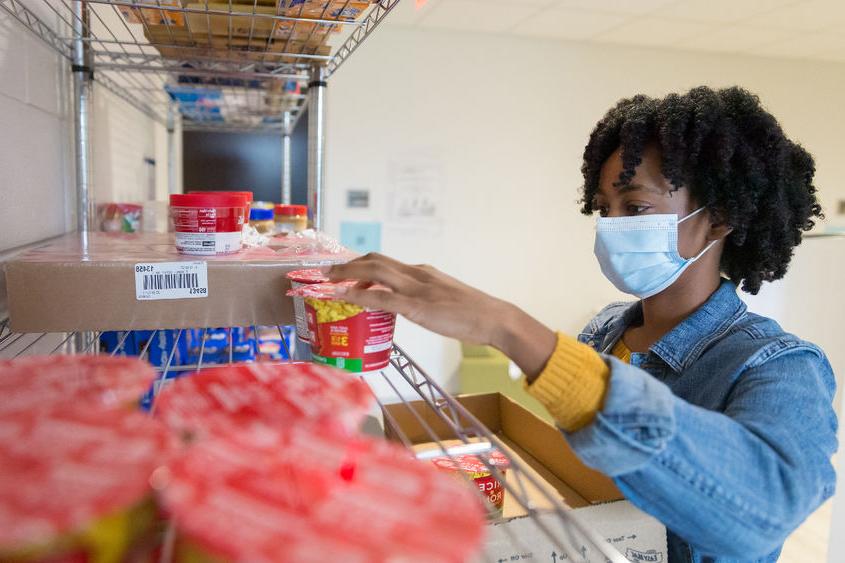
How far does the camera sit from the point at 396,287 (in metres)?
0.74

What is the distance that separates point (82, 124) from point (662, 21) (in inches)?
136

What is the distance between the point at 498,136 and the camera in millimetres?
4203

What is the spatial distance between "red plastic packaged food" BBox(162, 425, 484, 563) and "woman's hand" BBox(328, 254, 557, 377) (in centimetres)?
27

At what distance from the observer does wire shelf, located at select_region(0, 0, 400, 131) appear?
1023 millimetres

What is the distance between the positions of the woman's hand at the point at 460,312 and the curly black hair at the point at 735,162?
25.3 inches

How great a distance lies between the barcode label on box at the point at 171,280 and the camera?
2.77 ft

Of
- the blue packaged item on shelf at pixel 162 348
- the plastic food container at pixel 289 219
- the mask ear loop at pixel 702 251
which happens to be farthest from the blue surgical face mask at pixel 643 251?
the blue packaged item on shelf at pixel 162 348

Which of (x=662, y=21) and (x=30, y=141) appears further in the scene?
(x=662, y=21)

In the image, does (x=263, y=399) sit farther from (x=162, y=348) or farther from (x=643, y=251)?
(x=162, y=348)

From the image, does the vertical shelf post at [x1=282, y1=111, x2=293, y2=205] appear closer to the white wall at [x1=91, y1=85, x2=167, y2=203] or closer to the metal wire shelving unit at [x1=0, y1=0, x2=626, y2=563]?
the metal wire shelving unit at [x1=0, y1=0, x2=626, y2=563]

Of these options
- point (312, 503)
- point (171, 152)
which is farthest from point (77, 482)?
point (171, 152)

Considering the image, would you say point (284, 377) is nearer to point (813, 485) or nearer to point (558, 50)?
point (813, 485)

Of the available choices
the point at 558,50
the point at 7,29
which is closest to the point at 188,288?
the point at 7,29

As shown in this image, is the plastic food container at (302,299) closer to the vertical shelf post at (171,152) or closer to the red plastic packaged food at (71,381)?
the red plastic packaged food at (71,381)
